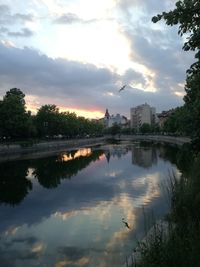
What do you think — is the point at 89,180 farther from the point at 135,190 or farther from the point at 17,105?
the point at 17,105

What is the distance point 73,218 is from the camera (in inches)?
870

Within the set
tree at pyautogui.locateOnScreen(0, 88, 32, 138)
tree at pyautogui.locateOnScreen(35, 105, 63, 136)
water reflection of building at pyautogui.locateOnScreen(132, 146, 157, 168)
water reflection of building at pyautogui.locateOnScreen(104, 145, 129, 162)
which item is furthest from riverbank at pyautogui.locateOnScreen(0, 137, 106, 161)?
water reflection of building at pyautogui.locateOnScreen(132, 146, 157, 168)

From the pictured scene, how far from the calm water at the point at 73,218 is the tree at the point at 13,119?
47.5m

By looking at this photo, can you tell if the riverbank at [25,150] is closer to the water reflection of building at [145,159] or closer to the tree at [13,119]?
the tree at [13,119]

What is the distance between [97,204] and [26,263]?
11.5 m

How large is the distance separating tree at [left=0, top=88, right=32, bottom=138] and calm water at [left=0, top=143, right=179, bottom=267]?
4751 centimetres

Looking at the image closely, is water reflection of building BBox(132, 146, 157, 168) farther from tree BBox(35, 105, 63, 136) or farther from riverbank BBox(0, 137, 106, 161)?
tree BBox(35, 105, 63, 136)

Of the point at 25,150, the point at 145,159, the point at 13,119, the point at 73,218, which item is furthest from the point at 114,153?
the point at 73,218

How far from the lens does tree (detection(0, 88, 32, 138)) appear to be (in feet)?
285

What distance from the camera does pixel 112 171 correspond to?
4869cm

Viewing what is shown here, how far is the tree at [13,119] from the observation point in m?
86.9

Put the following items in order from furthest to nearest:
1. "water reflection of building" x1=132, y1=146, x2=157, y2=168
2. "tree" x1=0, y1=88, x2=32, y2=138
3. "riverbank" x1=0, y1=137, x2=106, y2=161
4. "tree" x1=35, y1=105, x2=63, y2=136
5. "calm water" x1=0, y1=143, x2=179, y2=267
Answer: "tree" x1=35, y1=105, x2=63, y2=136, "tree" x1=0, y1=88, x2=32, y2=138, "riverbank" x1=0, y1=137, x2=106, y2=161, "water reflection of building" x1=132, y1=146, x2=157, y2=168, "calm water" x1=0, y1=143, x2=179, y2=267

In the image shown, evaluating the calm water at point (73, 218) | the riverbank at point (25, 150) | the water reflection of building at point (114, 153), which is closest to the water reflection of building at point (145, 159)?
the water reflection of building at point (114, 153)

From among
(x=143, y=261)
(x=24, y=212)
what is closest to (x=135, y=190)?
(x=24, y=212)
